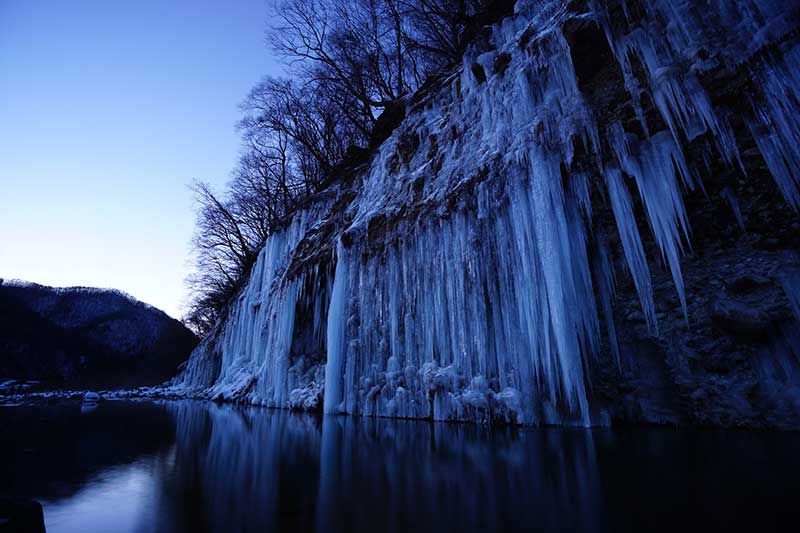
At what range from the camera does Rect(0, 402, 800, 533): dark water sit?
150 cm

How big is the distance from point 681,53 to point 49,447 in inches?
311

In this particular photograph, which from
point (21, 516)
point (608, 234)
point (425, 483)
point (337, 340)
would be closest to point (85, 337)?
point (337, 340)

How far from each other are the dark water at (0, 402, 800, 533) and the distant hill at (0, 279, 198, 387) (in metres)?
30.3

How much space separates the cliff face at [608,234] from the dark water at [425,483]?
35.4 inches

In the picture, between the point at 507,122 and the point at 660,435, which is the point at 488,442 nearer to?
the point at 660,435

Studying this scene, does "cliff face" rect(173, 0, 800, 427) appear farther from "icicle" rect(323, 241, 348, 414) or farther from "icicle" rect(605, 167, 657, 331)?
"icicle" rect(323, 241, 348, 414)

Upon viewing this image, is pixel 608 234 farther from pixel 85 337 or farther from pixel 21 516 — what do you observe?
pixel 85 337

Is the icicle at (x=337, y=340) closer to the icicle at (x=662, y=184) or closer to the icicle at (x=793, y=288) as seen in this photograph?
the icicle at (x=662, y=184)

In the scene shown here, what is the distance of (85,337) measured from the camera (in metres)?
27.8

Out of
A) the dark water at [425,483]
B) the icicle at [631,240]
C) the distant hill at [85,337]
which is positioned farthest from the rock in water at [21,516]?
the distant hill at [85,337]

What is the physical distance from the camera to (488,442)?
3.48 meters

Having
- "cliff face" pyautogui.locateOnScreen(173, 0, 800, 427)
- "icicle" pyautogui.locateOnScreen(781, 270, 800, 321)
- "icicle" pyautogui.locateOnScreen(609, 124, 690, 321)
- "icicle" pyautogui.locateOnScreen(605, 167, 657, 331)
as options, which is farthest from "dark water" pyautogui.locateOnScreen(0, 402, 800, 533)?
"icicle" pyautogui.locateOnScreen(609, 124, 690, 321)

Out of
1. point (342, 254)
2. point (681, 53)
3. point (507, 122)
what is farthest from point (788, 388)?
point (342, 254)

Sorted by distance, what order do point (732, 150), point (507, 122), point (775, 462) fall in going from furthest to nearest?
1. point (507, 122)
2. point (732, 150)
3. point (775, 462)
